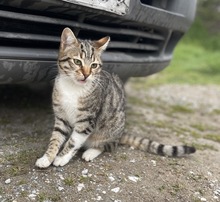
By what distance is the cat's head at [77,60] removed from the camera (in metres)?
2.66

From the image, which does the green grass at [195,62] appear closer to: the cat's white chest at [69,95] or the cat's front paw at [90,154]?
the cat's front paw at [90,154]

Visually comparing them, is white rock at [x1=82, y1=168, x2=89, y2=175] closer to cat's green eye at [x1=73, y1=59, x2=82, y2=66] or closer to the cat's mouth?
the cat's mouth

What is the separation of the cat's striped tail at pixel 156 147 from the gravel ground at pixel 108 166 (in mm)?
58

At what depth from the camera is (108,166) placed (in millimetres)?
2725

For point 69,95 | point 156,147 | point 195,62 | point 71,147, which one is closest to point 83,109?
point 69,95

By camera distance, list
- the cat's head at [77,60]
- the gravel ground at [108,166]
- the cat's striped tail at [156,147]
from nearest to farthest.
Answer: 1. the gravel ground at [108,166]
2. the cat's head at [77,60]
3. the cat's striped tail at [156,147]

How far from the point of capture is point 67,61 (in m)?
2.71

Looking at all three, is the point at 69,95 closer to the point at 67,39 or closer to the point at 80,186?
the point at 67,39

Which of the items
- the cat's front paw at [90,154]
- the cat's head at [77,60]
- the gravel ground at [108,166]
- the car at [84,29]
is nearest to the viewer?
the gravel ground at [108,166]

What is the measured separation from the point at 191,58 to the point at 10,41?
20.8 feet

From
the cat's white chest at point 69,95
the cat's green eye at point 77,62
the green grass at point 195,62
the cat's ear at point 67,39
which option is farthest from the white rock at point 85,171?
the green grass at point 195,62

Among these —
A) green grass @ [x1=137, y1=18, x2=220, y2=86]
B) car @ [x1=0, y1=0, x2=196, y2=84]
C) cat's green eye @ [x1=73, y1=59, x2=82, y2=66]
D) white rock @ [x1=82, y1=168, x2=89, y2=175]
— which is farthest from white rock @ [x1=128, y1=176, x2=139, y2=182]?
green grass @ [x1=137, y1=18, x2=220, y2=86]

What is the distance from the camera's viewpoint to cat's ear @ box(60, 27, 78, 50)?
2.60m

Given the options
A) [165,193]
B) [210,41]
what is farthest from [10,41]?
[210,41]
